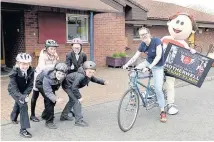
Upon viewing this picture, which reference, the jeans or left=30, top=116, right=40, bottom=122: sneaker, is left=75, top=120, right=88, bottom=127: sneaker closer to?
left=30, top=116, right=40, bottom=122: sneaker

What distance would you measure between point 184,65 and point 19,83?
A: 11.7 feet

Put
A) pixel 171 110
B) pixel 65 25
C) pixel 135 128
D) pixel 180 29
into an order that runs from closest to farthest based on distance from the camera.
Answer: pixel 135 128
pixel 171 110
pixel 180 29
pixel 65 25

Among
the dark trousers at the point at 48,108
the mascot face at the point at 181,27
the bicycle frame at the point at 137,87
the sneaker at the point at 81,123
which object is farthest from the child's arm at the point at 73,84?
the mascot face at the point at 181,27

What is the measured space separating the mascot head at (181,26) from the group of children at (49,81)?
8.71 feet

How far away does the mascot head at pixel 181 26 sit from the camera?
727 centimetres

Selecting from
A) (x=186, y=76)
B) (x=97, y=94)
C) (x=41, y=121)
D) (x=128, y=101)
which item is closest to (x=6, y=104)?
(x=41, y=121)

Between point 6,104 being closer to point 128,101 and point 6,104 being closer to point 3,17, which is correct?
point 128,101

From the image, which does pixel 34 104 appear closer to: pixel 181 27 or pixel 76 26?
pixel 181 27

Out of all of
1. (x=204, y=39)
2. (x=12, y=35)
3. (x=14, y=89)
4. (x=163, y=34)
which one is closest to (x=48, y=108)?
(x=14, y=89)

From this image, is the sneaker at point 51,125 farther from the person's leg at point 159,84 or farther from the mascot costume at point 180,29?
the mascot costume at point 180,29

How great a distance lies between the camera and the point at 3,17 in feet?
38.7

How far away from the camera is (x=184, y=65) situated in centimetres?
662

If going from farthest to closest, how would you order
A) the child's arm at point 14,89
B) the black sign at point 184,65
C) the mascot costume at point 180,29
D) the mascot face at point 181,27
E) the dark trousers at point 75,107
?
the mascot face at point 181,27 → the mascot costume at point 180,29 → the black sign at point 184,65 → the dark trousers at point 75,107 → the child's arm at point 14,89

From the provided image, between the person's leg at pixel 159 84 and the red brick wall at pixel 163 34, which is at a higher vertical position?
the red brick wall at pixel 163 34
